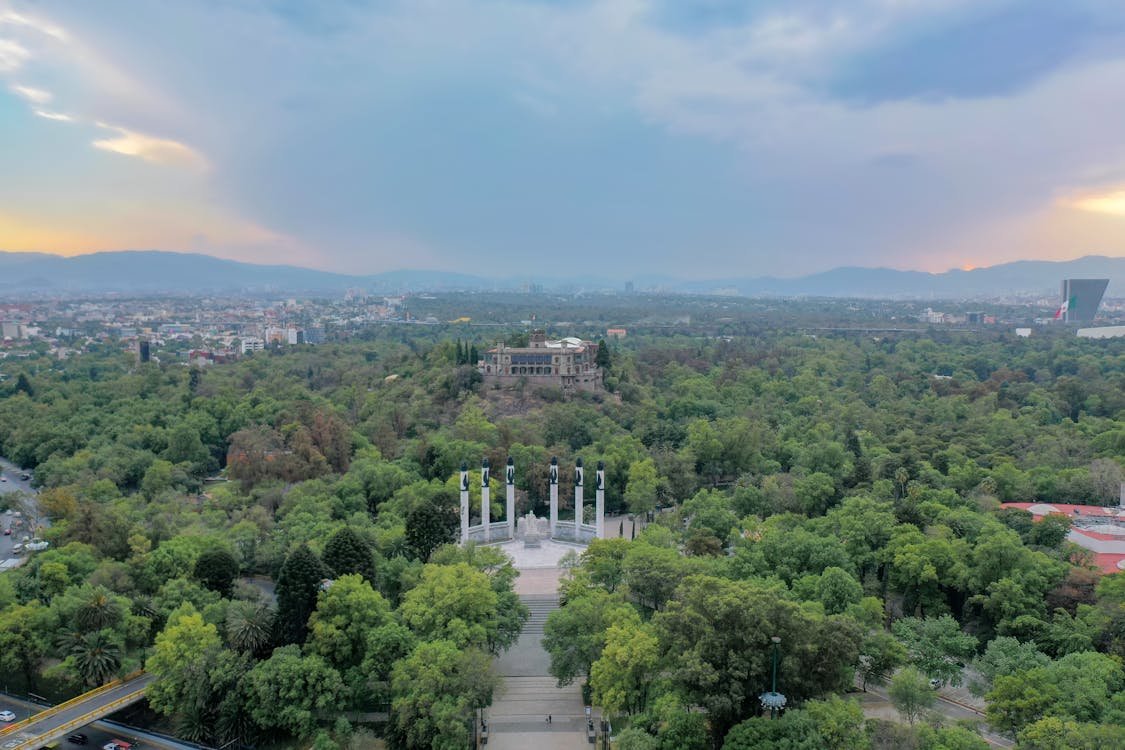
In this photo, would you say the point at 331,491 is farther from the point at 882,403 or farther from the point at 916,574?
the point at 882,403

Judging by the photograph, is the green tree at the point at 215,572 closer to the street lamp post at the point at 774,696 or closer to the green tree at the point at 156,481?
the green tree at the point at 156,481

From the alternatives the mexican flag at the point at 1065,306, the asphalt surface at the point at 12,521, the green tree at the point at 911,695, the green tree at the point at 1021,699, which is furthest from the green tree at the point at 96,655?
the mexican flag at the point at 1065,306

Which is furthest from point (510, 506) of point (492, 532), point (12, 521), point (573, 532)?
point (12, 521)

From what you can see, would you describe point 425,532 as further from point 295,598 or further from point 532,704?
point 532,704

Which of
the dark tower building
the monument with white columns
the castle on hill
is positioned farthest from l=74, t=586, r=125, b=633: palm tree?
the dark tower building

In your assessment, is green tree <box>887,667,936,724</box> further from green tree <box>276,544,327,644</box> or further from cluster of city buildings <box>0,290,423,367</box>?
cluster of city buildings <box>0,290,423,367</box>

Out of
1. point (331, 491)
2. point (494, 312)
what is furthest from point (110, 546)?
point (494, 312)
